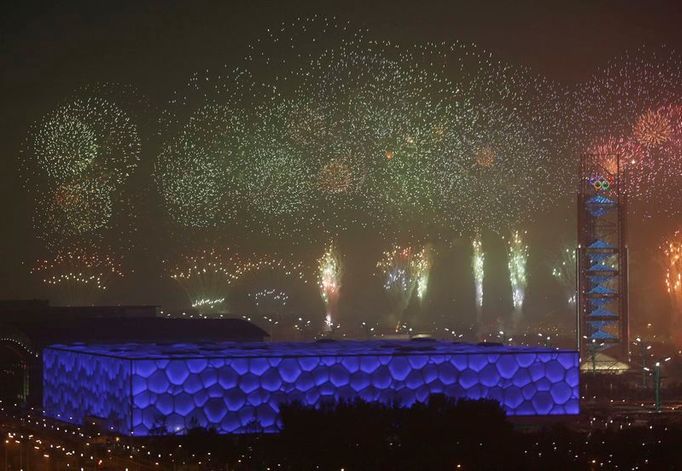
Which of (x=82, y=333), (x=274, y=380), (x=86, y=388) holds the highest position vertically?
(x=82, y=333)

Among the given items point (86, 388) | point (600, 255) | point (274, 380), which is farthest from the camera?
point (600, 255)

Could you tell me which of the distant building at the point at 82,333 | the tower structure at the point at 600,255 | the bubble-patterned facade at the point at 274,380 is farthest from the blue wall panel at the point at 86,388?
the tower structure at the point at 600,255

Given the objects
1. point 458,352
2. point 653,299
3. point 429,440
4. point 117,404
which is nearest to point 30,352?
point 117,404

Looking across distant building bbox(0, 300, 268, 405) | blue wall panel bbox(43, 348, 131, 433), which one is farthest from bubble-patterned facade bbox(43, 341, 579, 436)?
distant building bbox(0, 300, 268, 405)

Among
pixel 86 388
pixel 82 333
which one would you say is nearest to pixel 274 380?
pixel 86 388

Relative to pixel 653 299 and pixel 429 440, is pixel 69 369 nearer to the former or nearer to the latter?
pixel 429 440

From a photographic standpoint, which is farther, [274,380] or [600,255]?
[600,255]

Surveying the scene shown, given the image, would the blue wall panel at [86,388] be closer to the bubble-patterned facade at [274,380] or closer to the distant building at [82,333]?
the bubble-patterned facade at [274,380]

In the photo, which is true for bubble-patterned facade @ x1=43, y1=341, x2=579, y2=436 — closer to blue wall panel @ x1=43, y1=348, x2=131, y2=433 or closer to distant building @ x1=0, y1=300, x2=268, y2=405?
blue wall panel @ x1=43, y1=348, x2=131, y2=433

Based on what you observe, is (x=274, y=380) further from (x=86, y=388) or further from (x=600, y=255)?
(x=600, y=255)
